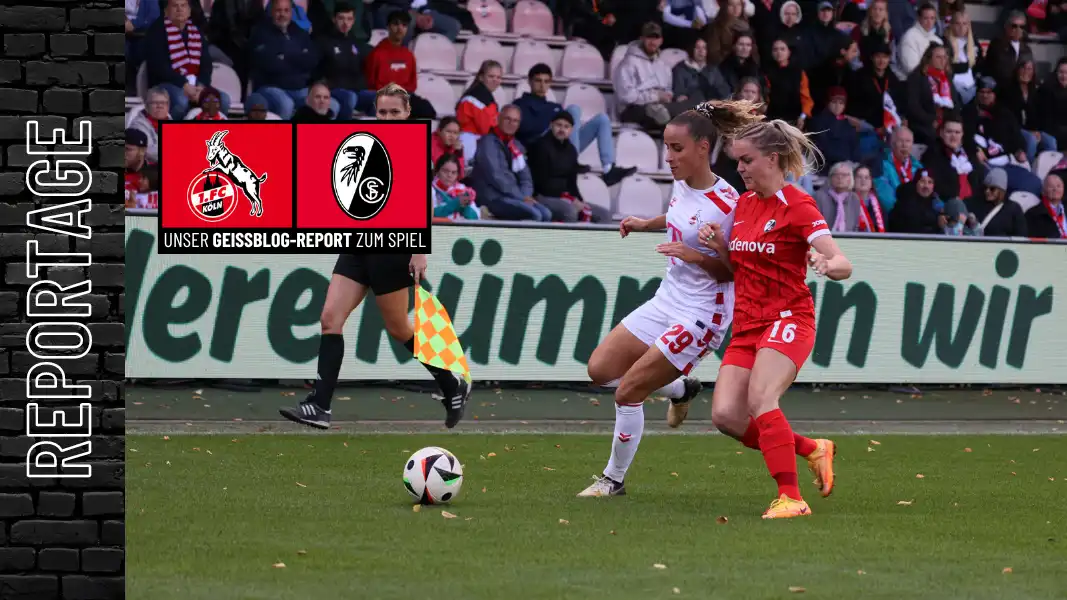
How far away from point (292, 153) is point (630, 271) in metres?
3.55

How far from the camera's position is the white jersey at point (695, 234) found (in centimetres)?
786

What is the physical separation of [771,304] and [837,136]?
1067 centimetres

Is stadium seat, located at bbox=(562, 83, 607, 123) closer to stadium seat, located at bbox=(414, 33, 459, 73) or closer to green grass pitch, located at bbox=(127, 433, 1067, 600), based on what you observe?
stadium seat, located at bbox=(414, 33, 459, 73)

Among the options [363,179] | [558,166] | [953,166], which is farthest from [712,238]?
[953,166]

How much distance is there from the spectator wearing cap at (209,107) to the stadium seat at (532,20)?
4.77 meters

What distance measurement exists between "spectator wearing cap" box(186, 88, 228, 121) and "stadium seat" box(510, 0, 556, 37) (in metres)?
4.77

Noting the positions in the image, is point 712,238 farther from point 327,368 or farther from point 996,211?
point 996,211

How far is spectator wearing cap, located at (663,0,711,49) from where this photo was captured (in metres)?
18.1

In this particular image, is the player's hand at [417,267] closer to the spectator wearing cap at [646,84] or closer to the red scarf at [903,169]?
the spectator wearing cap at [646,84]

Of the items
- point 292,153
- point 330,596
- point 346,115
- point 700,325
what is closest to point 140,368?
point 292,153

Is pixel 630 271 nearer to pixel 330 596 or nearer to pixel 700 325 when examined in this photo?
pixel 700 325

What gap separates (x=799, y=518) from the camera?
23.6 feet

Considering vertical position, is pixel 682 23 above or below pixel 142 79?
above

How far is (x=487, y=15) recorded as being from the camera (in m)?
18.3
